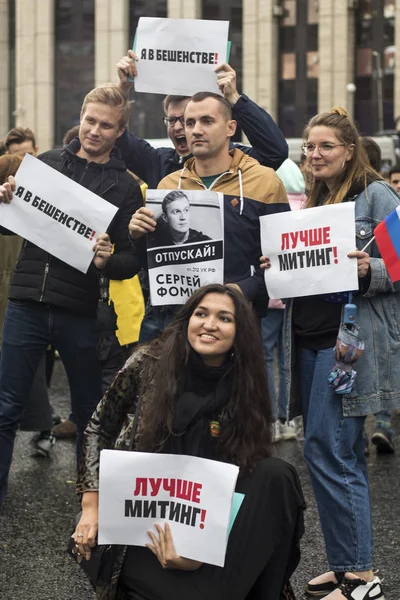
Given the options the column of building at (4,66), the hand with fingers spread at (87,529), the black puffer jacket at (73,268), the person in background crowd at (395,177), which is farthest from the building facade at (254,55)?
the hand with fingers spread at (87,529)

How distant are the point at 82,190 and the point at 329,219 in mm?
1297

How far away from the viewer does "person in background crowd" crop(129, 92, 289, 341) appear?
4738 mm

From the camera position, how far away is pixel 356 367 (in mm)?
4371

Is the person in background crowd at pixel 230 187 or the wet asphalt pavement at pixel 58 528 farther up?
the person in background crowd at pixel 230 187

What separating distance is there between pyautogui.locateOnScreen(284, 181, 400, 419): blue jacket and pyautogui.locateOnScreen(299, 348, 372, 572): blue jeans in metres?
0.07

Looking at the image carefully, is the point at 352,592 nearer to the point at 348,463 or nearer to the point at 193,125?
the point at 348,463

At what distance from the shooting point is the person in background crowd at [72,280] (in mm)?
5281

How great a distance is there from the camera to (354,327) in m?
4.31

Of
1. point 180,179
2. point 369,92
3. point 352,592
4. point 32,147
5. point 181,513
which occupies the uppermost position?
point 369,92

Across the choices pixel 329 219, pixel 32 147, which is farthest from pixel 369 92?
pixel 329 219

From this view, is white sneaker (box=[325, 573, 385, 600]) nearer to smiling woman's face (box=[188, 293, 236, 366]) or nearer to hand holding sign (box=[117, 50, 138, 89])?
smiling woman's face (box=[188, 293, 236, 366])

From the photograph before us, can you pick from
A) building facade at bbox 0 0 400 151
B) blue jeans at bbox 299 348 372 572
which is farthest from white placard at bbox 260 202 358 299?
building facade at bbox 0 0 400 151

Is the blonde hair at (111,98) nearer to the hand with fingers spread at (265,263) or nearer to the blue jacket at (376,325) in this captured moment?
the hand with fingers spread at (265,263)

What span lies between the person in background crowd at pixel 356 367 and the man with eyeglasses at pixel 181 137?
47cm
